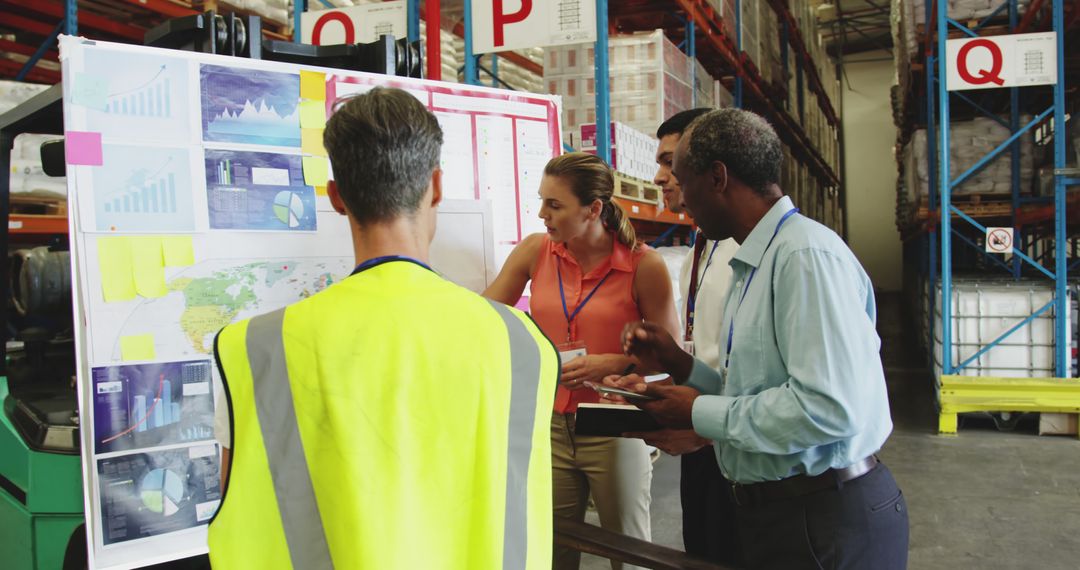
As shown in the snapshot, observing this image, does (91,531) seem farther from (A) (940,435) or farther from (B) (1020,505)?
(A) (940,435)

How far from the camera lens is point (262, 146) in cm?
231

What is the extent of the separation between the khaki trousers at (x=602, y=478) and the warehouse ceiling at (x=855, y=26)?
1871 cm

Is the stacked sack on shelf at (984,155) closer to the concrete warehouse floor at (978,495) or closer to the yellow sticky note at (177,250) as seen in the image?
the concrete warehouse floor at (978,495)

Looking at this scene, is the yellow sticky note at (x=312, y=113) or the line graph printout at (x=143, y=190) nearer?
the line graph printout at (x=143, y=190)

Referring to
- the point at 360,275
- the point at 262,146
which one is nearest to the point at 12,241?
the point at 262,146

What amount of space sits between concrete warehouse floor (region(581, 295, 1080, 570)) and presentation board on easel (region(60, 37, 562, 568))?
2.57 m

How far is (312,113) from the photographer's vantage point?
2.41 metres

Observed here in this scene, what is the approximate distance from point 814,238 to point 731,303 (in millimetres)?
333

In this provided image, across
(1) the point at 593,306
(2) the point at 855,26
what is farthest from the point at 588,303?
(2) the point at 855,26

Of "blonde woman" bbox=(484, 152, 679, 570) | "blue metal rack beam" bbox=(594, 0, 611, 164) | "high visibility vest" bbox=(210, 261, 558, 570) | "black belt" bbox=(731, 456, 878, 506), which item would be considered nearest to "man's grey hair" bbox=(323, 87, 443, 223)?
"high visibility vest" bbox=(210, 261, 558, 570)

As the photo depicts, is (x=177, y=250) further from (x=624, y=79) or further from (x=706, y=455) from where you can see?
(x=624, y=79)

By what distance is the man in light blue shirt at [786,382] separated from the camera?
4.91 ft

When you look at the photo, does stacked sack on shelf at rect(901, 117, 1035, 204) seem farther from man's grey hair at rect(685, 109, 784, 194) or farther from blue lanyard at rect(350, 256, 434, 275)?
blue lanyard at rect(350, 256, 434, 275)

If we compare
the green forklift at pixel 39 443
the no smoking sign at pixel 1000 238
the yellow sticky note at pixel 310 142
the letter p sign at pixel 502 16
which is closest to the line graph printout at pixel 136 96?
the green forklift at pixel 39 443
